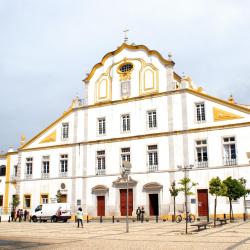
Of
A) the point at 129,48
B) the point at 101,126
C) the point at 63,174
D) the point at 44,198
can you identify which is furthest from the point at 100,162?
the point at 129,48

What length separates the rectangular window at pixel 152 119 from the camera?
3812cm

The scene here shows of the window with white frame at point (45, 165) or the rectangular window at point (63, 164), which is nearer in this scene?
the rectangular window at point (63, 164)

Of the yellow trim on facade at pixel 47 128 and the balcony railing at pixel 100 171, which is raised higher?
the yellow trim on facade at pixel 47 128

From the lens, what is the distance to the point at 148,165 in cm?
3741

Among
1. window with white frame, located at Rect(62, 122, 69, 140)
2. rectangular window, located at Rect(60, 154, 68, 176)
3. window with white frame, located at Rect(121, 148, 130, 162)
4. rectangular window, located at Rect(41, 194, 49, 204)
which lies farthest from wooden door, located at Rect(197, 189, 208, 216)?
rectangular window, located at Rect(41, 194, 49, 204)

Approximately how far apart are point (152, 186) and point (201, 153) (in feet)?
18.3

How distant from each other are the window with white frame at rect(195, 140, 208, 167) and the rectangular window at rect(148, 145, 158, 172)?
410cm

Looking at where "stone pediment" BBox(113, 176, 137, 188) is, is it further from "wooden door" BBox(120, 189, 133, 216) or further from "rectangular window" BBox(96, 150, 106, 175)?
"rectangular window" BBox(96, 150, 106, 175)

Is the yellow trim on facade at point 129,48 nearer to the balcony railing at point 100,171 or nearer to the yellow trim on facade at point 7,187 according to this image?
the balcony railing at point 100,171

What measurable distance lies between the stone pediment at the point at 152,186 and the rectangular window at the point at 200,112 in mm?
7162

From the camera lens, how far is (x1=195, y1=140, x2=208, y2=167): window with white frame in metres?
34.9

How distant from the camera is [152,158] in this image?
123ft

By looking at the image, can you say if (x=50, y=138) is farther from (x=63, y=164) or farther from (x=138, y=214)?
(x=138, y=214)

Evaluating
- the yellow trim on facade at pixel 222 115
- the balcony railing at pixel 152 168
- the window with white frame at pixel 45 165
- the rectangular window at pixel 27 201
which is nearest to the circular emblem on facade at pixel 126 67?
the yellow trim on facade at pixel 222 115
